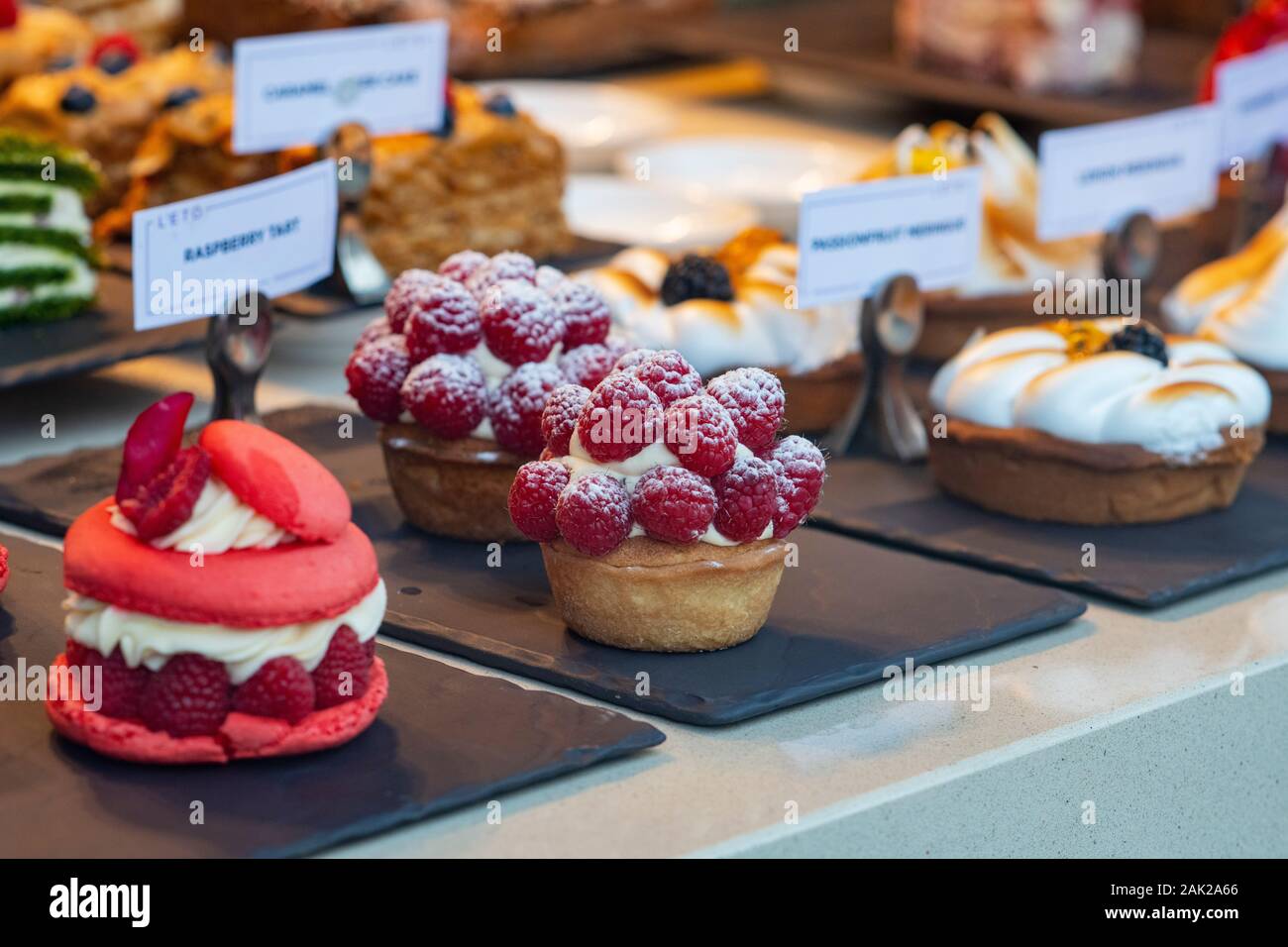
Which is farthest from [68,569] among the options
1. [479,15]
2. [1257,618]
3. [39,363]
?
[479,15]

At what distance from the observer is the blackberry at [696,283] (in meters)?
3.01

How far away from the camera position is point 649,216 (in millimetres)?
4270

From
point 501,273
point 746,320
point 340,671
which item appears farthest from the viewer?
point 746,320

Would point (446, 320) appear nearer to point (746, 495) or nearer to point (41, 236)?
point (746, 495)

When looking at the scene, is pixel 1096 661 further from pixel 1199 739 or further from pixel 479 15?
pixel 479 15

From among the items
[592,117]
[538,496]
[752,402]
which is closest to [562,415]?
[538,496]

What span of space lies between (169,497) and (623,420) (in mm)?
528

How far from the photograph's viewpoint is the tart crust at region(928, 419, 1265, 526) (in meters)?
2.75

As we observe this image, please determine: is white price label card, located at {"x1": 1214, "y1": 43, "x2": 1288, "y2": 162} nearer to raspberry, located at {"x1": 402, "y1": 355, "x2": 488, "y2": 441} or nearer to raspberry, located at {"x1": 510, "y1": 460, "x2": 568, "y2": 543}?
raspberry, located at {"x1": 402, "y1": 355, "x2": 488, "y2": 441}

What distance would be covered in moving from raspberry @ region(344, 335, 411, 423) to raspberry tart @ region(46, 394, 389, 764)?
2.19 feet

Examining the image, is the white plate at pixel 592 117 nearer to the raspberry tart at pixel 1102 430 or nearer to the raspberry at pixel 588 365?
the raspberry tart at pixel 1102 430

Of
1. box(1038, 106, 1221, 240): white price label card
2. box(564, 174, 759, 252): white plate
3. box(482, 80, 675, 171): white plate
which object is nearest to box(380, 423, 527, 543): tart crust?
box(1038, 106, 1221, 240): white price label card

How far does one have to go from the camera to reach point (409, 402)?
259 cm

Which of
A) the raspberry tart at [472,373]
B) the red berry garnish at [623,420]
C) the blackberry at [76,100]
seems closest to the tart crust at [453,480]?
the raspberry tart at [472,373]
